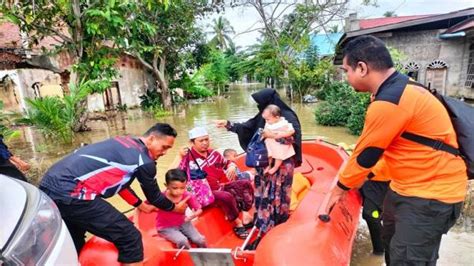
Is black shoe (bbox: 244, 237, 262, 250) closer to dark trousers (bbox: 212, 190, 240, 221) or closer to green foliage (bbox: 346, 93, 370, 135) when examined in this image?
dark trousers (bbox: 212, 190, 240, 221)

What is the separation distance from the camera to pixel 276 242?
6.97 feet

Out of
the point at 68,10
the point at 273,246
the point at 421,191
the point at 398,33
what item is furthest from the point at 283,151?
the point at 398,33

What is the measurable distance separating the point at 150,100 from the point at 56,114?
34.0 feet

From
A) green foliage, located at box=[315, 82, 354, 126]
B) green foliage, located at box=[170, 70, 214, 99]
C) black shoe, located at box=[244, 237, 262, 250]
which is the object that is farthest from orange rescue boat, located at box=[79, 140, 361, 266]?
green foliage, located at box=[170, 70, 214, 99]

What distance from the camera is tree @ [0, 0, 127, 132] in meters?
8.29

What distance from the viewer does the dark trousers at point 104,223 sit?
1.97m

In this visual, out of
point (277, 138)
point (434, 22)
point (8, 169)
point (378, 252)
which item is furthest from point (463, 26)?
point (8, 169)

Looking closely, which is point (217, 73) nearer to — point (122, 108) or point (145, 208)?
point (122, 108)

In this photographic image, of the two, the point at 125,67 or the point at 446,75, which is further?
the point at 125,67

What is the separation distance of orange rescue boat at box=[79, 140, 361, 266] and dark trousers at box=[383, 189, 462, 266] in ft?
1.45

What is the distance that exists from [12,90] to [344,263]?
51.5 ft

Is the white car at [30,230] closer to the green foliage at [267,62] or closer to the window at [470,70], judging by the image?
the window at [470,70]

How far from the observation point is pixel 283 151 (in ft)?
9.11

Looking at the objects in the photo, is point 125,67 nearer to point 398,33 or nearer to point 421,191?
point 398,33
